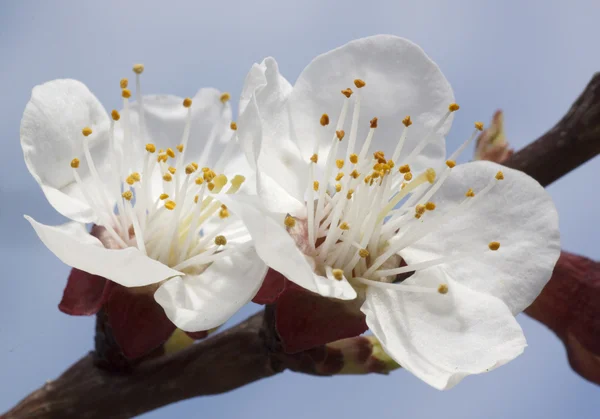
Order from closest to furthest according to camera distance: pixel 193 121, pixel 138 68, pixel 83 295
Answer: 1. pixel 83 295
2. pixel 138 68
3. pixel 193 121

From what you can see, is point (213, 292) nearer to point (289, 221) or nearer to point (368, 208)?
point (289, 221)

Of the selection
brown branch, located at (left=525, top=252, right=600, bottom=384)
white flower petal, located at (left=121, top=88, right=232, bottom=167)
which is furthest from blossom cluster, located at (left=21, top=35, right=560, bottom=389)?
brown branch, located at (left=525, top=252, right=600, bottom=384)

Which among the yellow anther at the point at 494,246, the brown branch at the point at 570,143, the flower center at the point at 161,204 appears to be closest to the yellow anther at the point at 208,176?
the flower center at the point at 161,204

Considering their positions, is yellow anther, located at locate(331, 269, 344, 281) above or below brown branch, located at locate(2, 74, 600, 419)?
above

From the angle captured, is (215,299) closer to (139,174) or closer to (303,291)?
(303,291)

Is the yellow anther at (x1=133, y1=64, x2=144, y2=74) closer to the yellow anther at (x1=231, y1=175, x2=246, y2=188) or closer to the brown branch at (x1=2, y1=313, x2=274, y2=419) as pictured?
the yellow anther at (x1=231, y1=175, x2=246, y2=188)

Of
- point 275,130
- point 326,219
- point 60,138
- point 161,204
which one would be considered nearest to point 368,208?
point 326,219
